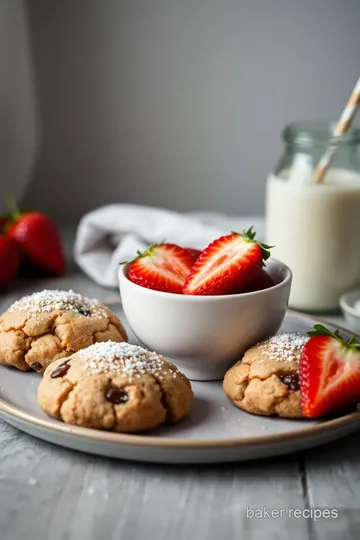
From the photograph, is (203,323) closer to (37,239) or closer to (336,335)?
(336,335)

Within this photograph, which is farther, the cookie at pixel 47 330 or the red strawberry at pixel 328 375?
the cookie at pixel 47 330

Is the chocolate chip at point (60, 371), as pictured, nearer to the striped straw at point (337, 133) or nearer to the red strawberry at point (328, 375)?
the red strawberry at point (328, 375)

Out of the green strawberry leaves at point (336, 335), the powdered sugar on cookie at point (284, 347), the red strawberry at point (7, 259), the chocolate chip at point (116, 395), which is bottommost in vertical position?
the red strawberry at point (7, 259)

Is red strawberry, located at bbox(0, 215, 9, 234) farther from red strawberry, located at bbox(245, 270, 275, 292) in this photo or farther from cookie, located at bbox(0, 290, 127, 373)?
red strawberry, located at bbox(245, 270, 275, 292)

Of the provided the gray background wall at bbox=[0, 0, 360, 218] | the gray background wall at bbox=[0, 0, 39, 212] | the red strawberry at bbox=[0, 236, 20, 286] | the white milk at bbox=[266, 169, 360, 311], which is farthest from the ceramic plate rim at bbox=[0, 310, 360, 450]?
the gray background wall at bbox=[0, 0, 360, 218]

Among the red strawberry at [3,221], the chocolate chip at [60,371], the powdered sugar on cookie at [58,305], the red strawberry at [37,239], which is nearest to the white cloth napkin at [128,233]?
the red strawberry at [37,239]

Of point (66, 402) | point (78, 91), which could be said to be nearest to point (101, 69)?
point (78, 91)

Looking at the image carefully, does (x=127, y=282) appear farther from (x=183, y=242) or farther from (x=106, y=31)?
(x=106, y=31)
